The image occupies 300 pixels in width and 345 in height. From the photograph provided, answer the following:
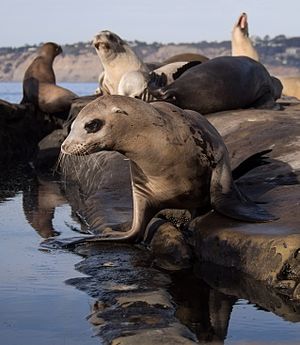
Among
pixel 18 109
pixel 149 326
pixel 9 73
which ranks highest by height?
pixel 149 326

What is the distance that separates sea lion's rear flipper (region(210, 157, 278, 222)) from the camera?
20.0 feet

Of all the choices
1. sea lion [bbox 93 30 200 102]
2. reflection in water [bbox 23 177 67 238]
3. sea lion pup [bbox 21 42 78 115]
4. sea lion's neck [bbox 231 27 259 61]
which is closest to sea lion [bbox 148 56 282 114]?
reflection in water [bbox 23 177 67 238]

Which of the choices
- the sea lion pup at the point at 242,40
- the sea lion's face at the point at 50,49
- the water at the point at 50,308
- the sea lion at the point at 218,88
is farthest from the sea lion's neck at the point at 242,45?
the water at the point at 50,308

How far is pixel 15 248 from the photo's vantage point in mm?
6637

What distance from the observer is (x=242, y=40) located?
59.1 feet

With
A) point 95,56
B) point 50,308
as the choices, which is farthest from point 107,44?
point 95,56

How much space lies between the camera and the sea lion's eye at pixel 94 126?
20.6 feet

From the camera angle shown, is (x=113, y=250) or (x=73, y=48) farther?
(x=73, y=48)

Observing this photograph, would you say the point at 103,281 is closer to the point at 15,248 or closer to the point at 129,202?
the point at 15,248

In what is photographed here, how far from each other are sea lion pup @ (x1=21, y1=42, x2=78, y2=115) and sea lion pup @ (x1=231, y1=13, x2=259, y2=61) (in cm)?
342

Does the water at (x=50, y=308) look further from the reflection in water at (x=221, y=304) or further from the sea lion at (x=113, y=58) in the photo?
the sea lion at (x=113, y=58)

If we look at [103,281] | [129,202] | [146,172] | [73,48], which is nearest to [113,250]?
[146,172]

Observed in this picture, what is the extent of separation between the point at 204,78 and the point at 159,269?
192 inches

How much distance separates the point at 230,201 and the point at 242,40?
474 inches
